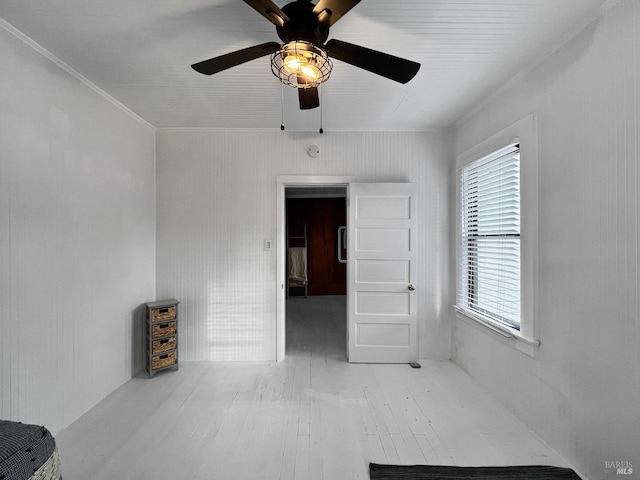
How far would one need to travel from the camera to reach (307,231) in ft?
24.0

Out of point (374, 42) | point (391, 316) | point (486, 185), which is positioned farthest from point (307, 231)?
point (374, 42)

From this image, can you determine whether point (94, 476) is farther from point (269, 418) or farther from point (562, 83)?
point (562, 83)

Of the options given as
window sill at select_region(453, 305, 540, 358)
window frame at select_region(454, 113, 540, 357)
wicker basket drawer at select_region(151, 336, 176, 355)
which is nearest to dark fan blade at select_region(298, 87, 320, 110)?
window frame at select_region(454, 113, 540, 357)

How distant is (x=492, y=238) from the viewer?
2.55 meters

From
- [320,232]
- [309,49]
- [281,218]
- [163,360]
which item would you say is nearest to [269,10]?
[309,49]

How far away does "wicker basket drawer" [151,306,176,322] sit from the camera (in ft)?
9.66

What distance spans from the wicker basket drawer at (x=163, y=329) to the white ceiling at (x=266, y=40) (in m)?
2.10

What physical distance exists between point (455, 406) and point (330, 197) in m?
5.46

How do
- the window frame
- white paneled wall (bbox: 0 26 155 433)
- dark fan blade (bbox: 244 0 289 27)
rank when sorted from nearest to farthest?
dark fan blade (bbox: 244 0 289 27), white paneled wall (bbox: 0 26 155 433), the window frame

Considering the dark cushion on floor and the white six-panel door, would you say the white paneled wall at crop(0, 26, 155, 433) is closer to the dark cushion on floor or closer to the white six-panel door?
the dark cushion on floor

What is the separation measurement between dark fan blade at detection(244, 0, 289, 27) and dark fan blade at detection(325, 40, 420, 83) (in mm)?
237

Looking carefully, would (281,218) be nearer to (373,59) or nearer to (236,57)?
(236,57)

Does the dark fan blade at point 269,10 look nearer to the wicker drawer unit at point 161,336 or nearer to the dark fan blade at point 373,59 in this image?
the dark fan blade at point 373,59

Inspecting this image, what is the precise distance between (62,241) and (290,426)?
6.89 ft
